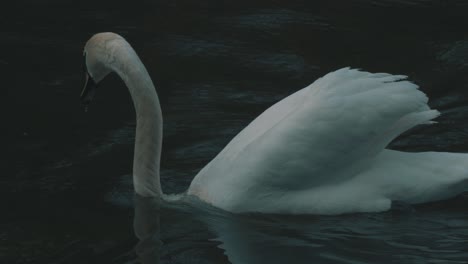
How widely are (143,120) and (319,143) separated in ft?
4.06

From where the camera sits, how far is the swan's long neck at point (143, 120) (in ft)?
26.4

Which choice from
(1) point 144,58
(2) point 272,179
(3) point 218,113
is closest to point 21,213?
(2) point 272,179

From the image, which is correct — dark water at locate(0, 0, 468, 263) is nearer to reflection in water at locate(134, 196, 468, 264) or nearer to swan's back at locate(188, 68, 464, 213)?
reflection in water at locate(134, 196, 468, 264)

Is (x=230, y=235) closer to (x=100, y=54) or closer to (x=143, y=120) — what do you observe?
(x=143, y=120)

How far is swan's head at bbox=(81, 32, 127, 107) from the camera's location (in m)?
8.05

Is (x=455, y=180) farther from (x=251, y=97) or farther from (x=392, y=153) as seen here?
(x=251, y=97)

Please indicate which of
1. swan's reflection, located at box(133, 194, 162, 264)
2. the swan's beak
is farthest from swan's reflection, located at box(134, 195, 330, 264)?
the swan's beak

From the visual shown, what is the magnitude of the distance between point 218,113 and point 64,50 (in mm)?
2313

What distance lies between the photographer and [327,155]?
8.07 meters

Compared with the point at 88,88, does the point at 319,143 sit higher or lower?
lower

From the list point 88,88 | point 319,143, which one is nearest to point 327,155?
point 319,143

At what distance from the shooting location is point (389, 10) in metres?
12.9

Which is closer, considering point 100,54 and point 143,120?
point 100,54

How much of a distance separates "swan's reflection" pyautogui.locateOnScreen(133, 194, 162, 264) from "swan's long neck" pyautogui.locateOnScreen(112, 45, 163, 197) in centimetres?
7
